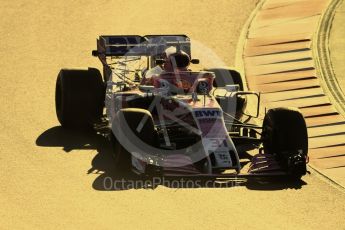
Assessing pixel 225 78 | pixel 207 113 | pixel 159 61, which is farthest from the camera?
pixel 225 78

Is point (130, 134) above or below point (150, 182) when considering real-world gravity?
above

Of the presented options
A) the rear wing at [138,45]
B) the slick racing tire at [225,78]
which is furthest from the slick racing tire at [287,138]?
the rear wing at [138,45]

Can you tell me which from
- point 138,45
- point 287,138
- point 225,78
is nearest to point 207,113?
point 287,138

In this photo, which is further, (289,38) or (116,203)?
(289,38)

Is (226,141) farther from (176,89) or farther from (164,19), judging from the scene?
(164,19)

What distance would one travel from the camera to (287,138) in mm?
20703

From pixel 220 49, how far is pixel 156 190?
1334 centimetres

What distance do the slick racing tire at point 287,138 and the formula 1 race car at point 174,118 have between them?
2 centimetres

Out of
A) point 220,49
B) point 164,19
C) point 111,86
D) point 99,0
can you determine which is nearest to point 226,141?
point 111,86

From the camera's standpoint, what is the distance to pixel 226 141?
2023 centimetres

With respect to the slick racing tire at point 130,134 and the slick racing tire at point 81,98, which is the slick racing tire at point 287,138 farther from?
the slick racing tire at point 81,98

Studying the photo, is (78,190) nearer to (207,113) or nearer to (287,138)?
(207,113)

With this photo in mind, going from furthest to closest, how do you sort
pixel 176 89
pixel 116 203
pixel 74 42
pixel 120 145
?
pixel 74 42 → pixel 176 89 → pixel 120 145 → pixel 116 203

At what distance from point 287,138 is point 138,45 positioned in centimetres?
574
